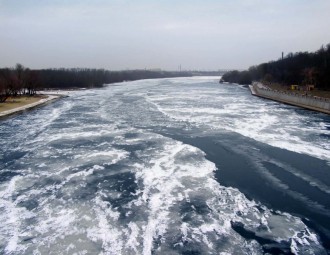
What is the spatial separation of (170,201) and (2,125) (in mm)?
16025

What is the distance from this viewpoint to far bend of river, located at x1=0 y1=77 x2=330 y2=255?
610cm

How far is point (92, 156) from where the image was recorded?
11906 mm

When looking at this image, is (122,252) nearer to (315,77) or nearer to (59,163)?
(59,163)

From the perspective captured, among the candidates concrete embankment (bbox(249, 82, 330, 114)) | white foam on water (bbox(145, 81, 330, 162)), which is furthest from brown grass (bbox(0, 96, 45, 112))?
concrete embankment (bbox(249, 82, 330, 114))

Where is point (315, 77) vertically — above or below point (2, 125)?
above

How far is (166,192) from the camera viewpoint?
8.48 metres

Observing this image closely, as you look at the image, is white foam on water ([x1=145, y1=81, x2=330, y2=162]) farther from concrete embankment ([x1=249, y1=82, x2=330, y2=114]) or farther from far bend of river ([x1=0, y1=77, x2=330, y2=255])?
concrete embankment ([x1=249, y1=82, x2=330, y2=114])

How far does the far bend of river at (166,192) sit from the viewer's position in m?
6.10

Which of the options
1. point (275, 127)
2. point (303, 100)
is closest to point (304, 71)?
point (303, 100)

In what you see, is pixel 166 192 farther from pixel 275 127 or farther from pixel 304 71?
pixel 304 71

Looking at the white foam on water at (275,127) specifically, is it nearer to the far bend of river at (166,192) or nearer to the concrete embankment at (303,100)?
the far bend of river at (166,192)

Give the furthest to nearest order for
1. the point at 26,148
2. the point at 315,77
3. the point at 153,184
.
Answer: the point at 315,77, the point at 26,148, the point at 153,184

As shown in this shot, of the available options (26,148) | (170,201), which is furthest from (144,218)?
(26,148)

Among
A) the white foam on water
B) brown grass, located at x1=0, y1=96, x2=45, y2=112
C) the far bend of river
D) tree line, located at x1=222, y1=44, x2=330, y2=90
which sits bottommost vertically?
the far bend of river
